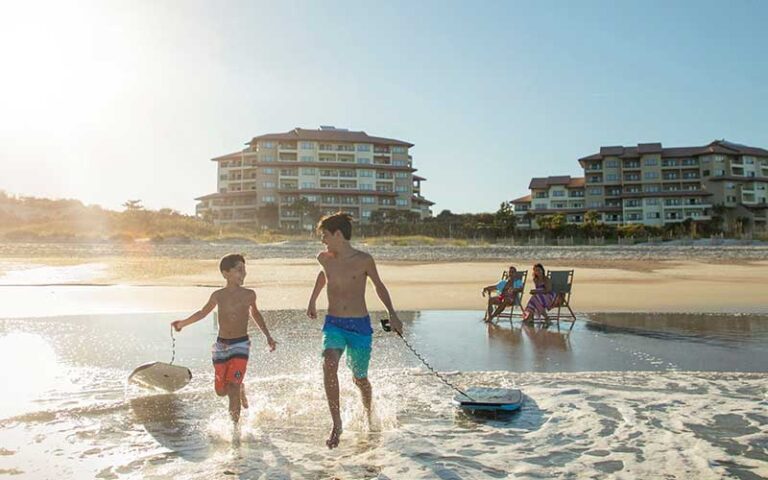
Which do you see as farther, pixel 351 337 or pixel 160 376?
pixel 160 376

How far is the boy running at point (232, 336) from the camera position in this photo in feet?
16.9

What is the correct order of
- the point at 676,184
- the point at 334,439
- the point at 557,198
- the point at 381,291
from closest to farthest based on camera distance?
the point at 334,439 < the point at 381,291 < the point at 676,184 < the point at 557,198

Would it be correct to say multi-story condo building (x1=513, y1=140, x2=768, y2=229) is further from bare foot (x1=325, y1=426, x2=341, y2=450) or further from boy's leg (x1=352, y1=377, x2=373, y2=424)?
bare foot (x1=325, y1=426, x2=341, y2=450)

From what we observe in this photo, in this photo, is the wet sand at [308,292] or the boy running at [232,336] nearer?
the boy running at [232,336]

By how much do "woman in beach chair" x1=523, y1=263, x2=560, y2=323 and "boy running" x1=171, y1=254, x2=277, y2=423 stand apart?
7.30 metres

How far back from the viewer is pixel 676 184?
297 feet

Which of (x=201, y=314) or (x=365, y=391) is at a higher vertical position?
(x=201, y=314)

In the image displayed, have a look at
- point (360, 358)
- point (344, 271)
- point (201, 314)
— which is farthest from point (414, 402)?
point (201, 314)

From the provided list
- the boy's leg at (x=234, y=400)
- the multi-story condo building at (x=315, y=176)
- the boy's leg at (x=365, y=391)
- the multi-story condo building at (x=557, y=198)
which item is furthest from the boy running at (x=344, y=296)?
the multi-story condo building at (x=557, y=198)

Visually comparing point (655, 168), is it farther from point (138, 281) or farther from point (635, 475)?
point (635, 475)

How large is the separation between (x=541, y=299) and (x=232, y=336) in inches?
303

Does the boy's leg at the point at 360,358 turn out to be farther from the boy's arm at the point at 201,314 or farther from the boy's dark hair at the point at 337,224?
the boy's arm at the point at 201,314

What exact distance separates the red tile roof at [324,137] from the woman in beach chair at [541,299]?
264ft

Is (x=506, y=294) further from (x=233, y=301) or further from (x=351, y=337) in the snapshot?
(x=233, y=301)
